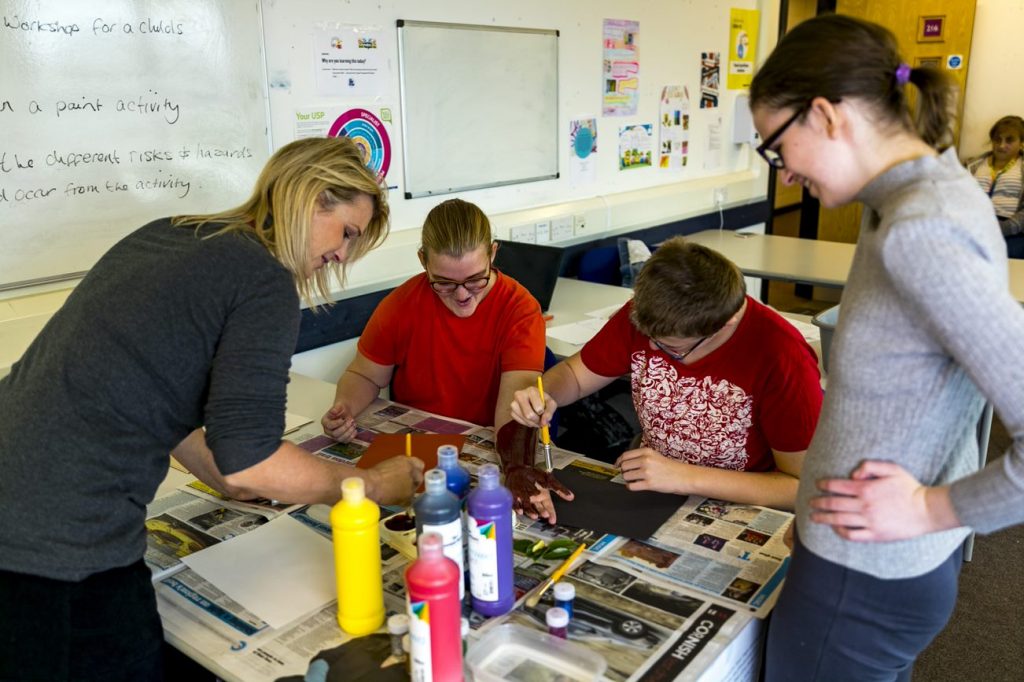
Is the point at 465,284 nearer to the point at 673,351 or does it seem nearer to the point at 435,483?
the point at 673,351

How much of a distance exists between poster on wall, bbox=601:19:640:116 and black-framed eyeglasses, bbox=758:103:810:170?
9.50 ft

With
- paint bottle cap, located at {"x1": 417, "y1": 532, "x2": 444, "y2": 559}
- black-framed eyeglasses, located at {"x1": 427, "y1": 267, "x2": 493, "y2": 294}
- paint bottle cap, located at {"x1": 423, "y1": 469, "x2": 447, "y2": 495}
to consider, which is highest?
black-framed eyeglasses, located at {"x1": 427, "y1": 267, "x2": 493, "y2": 294}

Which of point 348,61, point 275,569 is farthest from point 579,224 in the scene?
point 275,569

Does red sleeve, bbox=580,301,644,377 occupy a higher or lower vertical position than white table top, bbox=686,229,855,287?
higher

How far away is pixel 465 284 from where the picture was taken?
2074 millimetres

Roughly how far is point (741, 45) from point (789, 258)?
150 cm

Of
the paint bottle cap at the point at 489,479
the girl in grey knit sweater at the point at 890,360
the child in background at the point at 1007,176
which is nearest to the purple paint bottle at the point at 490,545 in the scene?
the paint bottle cap at the point at 489,479

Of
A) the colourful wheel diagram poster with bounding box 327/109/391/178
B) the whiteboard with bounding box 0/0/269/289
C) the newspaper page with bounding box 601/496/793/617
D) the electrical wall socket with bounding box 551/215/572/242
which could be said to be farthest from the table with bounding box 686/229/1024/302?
the newspaper page with bounding box 601/496/793/617

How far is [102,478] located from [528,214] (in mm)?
2583

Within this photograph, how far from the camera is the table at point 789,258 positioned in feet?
11.7

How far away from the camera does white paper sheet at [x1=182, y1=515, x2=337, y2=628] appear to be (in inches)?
50.1

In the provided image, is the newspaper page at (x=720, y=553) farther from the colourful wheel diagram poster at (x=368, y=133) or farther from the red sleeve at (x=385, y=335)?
the colourful wheel diagram poster at (x=368, y=133)

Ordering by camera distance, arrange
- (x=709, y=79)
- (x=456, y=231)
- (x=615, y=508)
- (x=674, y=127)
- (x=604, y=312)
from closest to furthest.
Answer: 1. (x=615, y=508)
2. (x=456, y=231)
3. (x=604, y=312)
4. (x=674, y=127)
5. (x=709, y=79)

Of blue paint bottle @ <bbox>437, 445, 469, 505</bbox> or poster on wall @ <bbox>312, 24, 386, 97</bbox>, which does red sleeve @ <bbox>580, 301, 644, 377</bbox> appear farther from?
poster on wall @ <bbox>312, 24, 386, 97</bbox>
